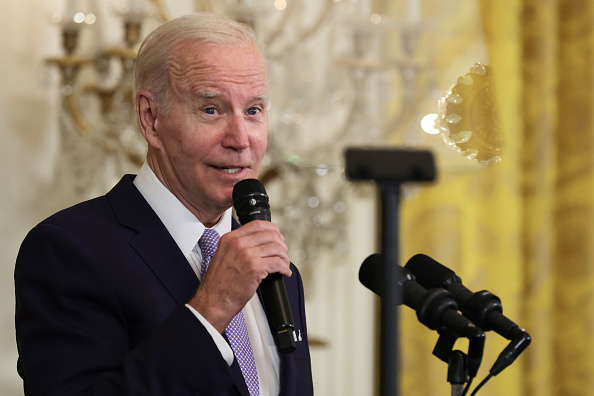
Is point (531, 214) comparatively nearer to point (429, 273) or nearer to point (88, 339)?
point (429, 273)

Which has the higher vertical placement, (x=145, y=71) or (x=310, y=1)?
(x=310, y=1)

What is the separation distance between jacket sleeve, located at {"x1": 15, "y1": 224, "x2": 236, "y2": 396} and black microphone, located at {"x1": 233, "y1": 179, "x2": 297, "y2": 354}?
0.37 feet

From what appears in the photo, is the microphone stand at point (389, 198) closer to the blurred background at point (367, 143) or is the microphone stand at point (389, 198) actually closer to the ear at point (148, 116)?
the ear at point (148, 116)

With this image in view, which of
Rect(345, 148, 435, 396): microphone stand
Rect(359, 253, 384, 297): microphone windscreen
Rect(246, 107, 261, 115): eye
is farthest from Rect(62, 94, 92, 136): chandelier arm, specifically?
Rect(345, 148, 435, 396): microphone stand

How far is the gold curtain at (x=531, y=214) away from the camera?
331 cm

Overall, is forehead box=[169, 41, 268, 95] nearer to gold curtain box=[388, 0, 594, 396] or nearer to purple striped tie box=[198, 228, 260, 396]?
purple striped tie box=[198, 228, 260, 396]

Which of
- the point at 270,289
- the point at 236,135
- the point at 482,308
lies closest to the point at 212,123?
the point at 236,135

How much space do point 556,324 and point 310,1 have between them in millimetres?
1649

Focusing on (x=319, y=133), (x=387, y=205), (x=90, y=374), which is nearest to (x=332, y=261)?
(x=319, y=133)

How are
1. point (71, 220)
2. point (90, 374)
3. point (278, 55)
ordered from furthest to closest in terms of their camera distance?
point (278, 55) → point (71, 220) → point (90, 374)

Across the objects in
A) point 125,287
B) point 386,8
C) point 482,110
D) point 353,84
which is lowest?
point 125,287

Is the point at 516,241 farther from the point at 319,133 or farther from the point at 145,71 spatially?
the point at 145,71

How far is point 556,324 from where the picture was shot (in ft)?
11.2

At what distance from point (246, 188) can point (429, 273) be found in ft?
1.09
